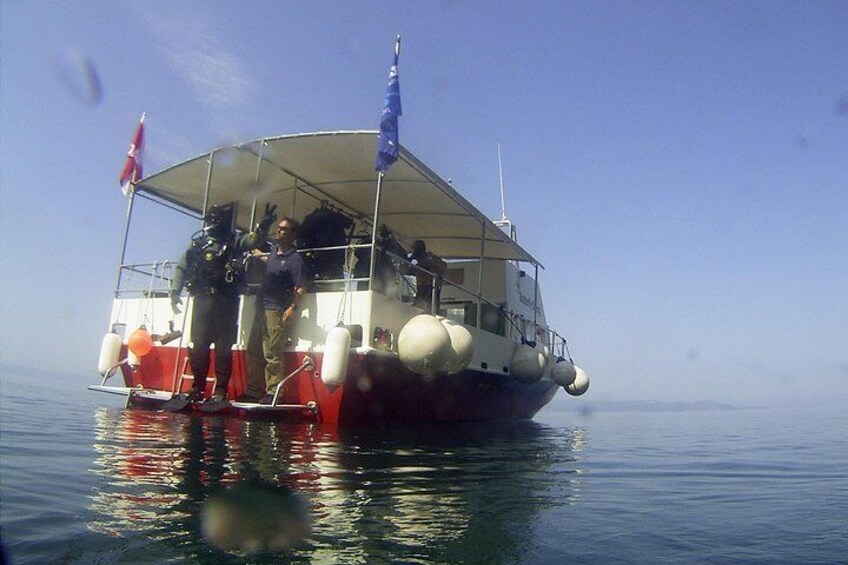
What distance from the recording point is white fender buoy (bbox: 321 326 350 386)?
7.06 m

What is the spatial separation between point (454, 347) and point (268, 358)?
2.54m

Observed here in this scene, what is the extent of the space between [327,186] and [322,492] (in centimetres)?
821

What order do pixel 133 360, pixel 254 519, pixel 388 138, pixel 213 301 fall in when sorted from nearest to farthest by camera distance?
pixel 254 519 < pixel 388 138 < pixel 213 301 < pixel 133 360

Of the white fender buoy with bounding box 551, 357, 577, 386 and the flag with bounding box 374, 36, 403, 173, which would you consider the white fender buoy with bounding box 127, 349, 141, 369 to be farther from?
the white fender buoy with bounding box 551, 357, 577, 386

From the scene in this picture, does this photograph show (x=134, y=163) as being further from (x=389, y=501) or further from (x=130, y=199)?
(x=389, y=501)

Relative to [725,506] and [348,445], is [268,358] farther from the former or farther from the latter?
[725,506]

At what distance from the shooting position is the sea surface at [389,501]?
251cm

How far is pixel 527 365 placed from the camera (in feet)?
38.7

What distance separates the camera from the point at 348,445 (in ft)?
20.5

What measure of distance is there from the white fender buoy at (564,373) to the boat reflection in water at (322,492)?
305 inches

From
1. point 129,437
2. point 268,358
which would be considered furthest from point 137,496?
point 268,358

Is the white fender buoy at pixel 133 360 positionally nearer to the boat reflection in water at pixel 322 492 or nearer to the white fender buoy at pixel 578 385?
the boat reflection in water at pixel 322 492

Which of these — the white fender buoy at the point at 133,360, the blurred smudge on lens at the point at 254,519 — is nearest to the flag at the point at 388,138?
the blurred smudge on lens at the point at 254,519

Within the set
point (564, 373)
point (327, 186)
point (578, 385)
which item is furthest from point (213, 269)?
point (578, 385)
